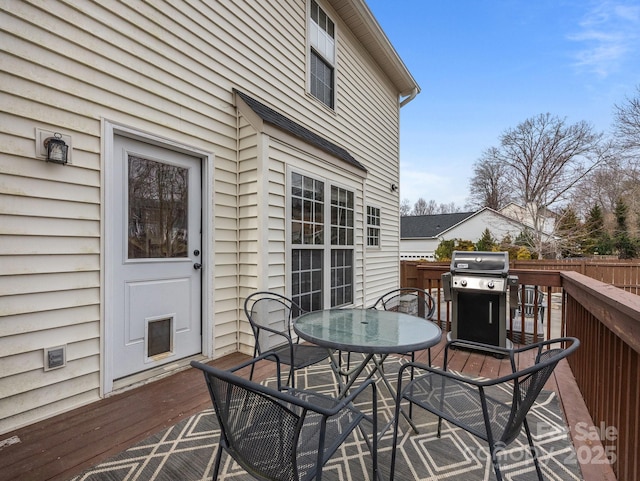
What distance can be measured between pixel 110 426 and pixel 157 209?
167cm

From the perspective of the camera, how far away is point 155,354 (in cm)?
271

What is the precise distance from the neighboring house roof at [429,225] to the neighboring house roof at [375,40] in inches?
601

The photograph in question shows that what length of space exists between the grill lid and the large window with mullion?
1.63 meters

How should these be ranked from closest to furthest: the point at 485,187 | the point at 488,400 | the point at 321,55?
the point at 488,400 → the point at 321,55 → the point at 485,187

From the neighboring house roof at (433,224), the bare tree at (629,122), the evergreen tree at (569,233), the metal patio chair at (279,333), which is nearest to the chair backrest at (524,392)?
the metal patio chair at (279,333)

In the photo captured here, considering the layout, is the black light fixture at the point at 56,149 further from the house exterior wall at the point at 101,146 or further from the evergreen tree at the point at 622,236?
the evergreen tree at the point at 622,236

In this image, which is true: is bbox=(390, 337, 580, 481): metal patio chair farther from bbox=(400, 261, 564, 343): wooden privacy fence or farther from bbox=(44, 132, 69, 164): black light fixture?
bbox=(44, 132, 69, 164): black light fixture

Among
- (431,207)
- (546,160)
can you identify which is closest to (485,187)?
(546,160)

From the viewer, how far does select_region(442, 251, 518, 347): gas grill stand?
320 centimetres

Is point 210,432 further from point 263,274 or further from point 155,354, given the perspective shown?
point 263,274

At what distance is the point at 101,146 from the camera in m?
2.29

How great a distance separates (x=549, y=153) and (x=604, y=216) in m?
5.39

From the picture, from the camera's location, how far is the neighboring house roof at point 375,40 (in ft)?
16.5

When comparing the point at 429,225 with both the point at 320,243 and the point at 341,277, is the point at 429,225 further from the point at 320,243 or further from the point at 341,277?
the point at 320,243
